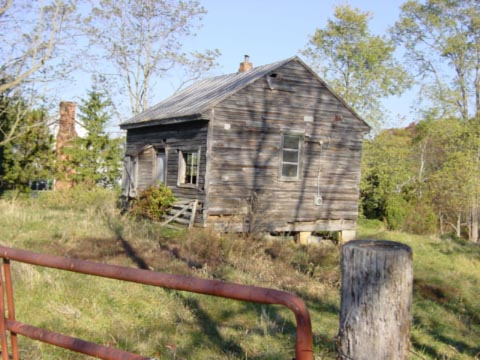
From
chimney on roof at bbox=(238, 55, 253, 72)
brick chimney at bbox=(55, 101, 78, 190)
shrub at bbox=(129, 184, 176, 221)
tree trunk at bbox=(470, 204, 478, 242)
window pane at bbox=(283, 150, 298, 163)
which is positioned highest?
chimney on roof at bbox=(238, 55, 253, 72)

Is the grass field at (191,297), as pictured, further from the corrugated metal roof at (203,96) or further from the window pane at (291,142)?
the corrugated metal roof at (203,96)

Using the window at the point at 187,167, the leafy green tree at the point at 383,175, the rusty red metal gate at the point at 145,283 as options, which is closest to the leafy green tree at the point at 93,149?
the window at the point at 187,167

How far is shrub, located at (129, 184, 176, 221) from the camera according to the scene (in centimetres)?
1598

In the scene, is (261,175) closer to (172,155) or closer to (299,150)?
(299,150)

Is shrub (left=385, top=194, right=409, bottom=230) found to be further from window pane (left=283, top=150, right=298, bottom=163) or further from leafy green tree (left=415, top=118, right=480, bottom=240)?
window pane (left=283, top=150, right=298, bottom=163)

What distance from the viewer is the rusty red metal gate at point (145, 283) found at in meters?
1.77

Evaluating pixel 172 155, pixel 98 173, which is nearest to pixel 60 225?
pixel 172 155

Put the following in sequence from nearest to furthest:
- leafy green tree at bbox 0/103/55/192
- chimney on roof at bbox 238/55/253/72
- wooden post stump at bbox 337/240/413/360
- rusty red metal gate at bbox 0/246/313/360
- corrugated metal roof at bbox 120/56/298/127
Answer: rusty red metal gate at bbox 0/246/313/360, wooden post stump at bbox 337/240/413/360, corrugated metal roof at bbox 120/56/298/127, chimney on roof at bbox 238/55/253/72, leafy green tree at bbox 0/103/55/192

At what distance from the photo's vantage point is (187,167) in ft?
55.0

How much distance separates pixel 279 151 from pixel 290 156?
574mm

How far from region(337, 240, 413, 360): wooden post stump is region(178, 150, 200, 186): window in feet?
46.6

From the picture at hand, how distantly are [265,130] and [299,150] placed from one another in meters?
1.56

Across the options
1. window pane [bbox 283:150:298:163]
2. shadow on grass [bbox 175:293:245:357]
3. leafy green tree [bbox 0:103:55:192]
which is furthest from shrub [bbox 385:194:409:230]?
shadow on grass [bbox 175:293:245:357]

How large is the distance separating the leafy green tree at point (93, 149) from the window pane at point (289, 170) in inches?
449
